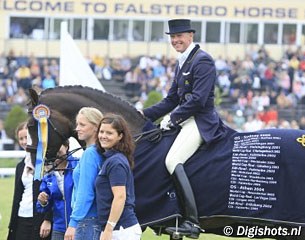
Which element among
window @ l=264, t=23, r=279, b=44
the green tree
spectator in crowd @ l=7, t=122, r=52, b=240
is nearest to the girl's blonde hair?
spectator in crowd @ l=7, t=122, r=52, b=240

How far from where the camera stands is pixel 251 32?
35.8m

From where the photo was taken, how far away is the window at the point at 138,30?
34.6m

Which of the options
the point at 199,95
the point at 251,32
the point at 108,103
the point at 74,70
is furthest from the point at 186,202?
the point at 251,32

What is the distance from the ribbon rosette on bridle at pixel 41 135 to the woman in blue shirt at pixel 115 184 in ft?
4.21

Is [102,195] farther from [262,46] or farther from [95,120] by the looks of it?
[262,46]

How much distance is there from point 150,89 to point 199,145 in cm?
1941

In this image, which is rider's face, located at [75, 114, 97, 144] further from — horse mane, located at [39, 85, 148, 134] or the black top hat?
the black top hat

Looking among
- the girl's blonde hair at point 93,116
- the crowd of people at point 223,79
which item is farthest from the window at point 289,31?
the girl's blonde hair at point 93,116

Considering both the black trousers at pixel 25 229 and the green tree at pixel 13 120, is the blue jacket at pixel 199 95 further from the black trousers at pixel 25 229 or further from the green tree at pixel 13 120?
the green tree at pixel 13 120

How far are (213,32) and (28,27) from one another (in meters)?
6.82

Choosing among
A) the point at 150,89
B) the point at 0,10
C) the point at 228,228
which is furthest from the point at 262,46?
the point at 228,228

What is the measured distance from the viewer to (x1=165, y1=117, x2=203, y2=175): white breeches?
8.53 meters

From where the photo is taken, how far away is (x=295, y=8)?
36.2 metres

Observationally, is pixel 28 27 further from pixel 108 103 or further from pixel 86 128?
pixel 86 128
